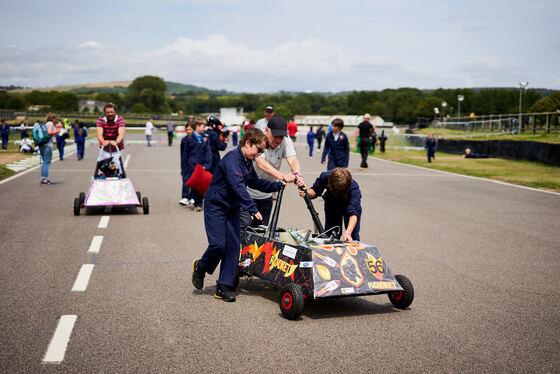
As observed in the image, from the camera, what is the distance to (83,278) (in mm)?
6844

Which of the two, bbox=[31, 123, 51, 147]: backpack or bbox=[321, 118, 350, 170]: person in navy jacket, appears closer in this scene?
bbox=[321, 118, 350, 170]: person in navy jacket

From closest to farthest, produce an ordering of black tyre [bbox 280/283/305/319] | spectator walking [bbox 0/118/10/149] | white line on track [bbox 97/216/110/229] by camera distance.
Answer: black tyre [bbox 280/283/305/319]
white line on track [bbox 97/216/110/229]
spectator walking [bbox 0/118/10/149]

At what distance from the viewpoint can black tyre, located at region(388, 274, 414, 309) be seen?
570cm

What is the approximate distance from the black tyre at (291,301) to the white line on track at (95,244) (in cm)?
385

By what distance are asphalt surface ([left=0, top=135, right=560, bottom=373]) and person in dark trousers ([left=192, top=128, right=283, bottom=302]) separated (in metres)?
0.30

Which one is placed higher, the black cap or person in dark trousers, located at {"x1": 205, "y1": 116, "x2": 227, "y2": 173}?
the black cap

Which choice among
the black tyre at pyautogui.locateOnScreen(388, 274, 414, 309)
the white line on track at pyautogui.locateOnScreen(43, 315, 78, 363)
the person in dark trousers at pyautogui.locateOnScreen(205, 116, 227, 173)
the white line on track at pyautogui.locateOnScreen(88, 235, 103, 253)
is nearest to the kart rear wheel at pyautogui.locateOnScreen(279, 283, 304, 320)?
the black tyre at pyautogui.locateOnScreen(388, 274, 414, 309)

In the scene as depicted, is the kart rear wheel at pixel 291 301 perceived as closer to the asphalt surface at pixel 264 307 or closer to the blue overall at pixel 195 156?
the asphalt surface at pixel 264 307

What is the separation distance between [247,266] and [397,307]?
1567 millimetres

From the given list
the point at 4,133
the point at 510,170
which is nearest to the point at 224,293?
the point at 510,170

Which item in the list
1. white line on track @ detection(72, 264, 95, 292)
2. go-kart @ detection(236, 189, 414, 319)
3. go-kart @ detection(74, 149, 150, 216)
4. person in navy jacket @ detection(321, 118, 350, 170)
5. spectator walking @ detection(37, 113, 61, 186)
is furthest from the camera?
spectator walking @ detection(37, 113, 61, 186)

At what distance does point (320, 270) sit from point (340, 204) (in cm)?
136

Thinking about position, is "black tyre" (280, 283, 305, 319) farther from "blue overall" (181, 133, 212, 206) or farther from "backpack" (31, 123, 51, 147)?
"backpack" (31, 123, 51, 147)

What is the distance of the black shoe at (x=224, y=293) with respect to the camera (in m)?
6.04
